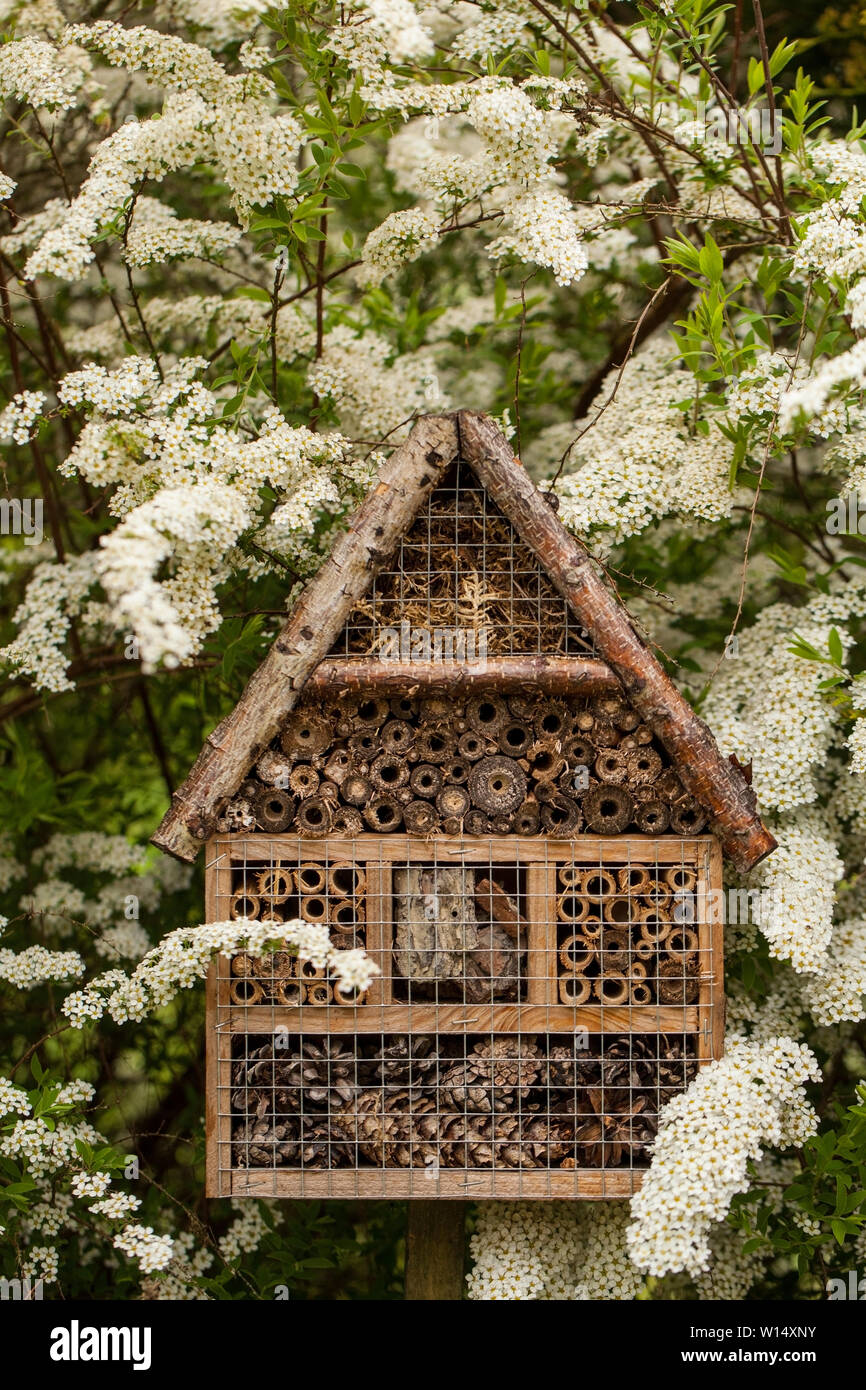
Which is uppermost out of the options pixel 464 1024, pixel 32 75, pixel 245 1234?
pixel 32 75

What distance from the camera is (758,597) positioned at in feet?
15.8

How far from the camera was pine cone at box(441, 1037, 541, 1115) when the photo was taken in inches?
132

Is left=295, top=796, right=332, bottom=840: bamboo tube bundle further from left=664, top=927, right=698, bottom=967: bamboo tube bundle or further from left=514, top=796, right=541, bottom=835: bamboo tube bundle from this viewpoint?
left=664, top=927, right=698, bottom=967: bamboo tube bundle

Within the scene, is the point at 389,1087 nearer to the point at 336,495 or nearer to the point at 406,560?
the point at 406,560

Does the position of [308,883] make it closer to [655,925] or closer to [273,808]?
[273,808]

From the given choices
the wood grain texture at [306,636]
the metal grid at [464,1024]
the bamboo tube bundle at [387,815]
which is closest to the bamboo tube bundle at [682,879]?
the metal grid at [464,1024]

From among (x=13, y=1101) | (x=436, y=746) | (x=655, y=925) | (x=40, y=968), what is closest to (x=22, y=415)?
(x=436, y=746)

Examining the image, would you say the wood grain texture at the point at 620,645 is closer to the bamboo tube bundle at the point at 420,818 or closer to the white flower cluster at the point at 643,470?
the white flower cluster at the point at 643,470

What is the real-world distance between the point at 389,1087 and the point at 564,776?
39.0 inches

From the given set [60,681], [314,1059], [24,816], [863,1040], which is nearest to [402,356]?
[60,681]

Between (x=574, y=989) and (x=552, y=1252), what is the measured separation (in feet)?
2.81

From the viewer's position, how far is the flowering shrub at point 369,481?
3.38 m

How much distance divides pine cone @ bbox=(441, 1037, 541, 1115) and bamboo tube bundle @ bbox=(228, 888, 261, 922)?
698 millimetres

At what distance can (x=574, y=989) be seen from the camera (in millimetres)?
3393
